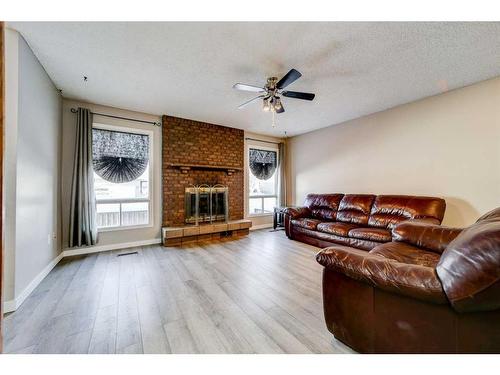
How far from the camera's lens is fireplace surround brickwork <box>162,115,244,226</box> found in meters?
4.21

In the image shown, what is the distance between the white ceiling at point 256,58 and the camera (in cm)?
189

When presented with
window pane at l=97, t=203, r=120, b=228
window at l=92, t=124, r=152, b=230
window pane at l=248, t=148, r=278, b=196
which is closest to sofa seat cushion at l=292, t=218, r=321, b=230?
window pane at l=248, t=148, r=278, b=196

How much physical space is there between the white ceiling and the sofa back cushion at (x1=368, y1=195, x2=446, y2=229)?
1.72 m

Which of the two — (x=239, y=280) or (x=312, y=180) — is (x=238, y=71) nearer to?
(x=239, y=280)

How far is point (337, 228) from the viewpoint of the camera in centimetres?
352

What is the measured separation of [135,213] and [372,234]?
4.27m

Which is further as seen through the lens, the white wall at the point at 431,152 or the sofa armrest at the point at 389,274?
the white wall at the point at 431,152

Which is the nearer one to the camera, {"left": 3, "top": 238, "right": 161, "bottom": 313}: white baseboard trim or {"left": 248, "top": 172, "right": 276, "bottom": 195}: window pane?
{"left": 3, "top": 238, "right": 161, "bottom": 313}: white baseboard trim

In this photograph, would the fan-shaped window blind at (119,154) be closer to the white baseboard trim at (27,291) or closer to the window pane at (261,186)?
the white baseboard trim at (27,291)

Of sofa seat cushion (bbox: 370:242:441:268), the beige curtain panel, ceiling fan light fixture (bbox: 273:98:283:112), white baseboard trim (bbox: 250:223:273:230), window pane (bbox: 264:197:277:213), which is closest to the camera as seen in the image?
sofa seat cushion (bbox: 370:242:441:268)

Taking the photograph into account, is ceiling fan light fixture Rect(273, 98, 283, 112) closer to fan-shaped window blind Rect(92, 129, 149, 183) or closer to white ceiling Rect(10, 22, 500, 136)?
white ceiling Rect(10, 22, 500, 136)

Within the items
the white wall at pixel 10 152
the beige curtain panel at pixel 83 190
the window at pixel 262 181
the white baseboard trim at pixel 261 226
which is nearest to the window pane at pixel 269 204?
the window at pixel 262 181

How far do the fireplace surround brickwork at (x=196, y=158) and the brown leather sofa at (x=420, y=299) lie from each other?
3.57 meters
